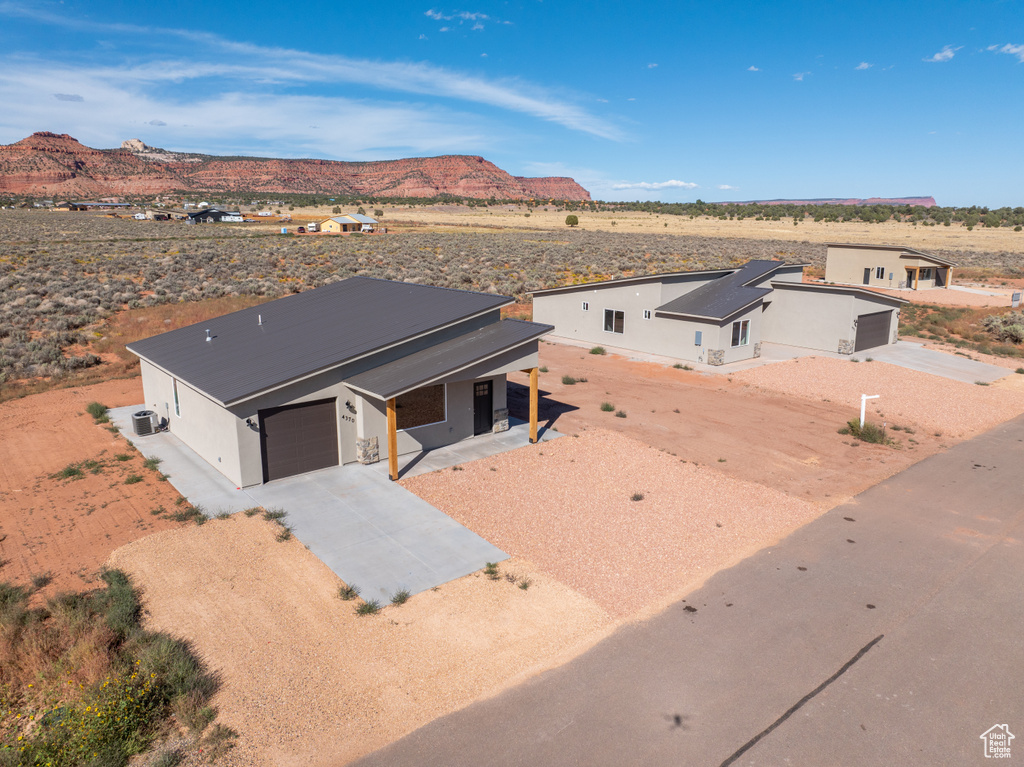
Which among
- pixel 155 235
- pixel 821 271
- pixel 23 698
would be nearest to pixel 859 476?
pixel 23 698

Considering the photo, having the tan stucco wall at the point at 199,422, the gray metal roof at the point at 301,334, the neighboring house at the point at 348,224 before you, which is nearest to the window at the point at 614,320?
the gray metal roof at the point at 301,334

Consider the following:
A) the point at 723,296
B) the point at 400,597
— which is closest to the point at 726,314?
the point at 723,296

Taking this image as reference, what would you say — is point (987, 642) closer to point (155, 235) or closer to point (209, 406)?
point (209, 406)

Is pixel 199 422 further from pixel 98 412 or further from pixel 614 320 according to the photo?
pixel 614 320

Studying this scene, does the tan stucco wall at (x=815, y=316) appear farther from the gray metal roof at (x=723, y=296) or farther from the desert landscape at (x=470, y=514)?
the desert landscape at (x=470, y=514)

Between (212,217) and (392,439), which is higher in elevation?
(212,217)

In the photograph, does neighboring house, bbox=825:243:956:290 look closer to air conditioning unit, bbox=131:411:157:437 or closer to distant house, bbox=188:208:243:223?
air conditioning unit, bbox=131:411:157:437
